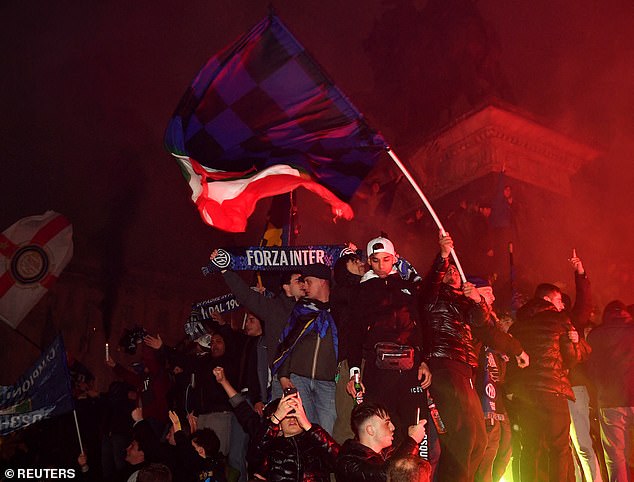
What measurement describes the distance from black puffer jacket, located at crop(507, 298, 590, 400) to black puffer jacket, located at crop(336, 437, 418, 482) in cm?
178

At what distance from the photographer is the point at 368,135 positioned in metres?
6.98

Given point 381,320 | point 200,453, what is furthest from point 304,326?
point 200,453

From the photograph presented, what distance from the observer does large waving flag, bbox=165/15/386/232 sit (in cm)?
717

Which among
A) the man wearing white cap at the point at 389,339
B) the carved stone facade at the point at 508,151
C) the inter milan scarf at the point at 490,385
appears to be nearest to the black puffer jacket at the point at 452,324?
the man wearing white cap at the point at 389,339

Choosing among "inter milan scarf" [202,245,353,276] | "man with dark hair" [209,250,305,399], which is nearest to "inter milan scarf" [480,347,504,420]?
"inter milan scarf" [202,245,353,276]

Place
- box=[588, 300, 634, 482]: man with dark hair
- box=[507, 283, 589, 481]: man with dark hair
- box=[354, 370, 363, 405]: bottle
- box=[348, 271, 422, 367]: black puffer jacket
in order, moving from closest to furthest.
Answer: box=[354, 370, 363, 405]: bottle
box=[348, 271, 422, 367]: black puffer jacket
box=[507, 283, 589, 481]: man with dark hair
box=[588, 300, 634, 482]: man with dark hair

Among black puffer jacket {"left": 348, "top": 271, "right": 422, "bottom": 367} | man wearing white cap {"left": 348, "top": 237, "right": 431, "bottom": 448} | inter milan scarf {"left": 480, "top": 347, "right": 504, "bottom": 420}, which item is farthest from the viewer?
inter milan scarf {"left": 480, "top": 347, "right": 504, "bottom": 420}

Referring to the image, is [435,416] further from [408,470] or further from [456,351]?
[408,470]

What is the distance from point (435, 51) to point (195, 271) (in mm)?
11549

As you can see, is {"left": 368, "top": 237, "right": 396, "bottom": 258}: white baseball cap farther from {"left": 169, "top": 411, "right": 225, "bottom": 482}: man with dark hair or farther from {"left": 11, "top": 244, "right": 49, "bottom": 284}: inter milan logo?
{"left": 11, "top": 244, "right": 49, "bottom": 284}: inter milan logo

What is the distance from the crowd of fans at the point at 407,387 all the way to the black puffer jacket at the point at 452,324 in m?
0.01

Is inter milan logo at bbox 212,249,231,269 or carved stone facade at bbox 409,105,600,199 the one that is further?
carved stone facade at bbox 409,105,600,199

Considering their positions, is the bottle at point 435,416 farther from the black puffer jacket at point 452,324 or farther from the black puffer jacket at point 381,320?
the black puffer jacket at point 381,320

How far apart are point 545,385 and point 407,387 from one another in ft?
4.10
